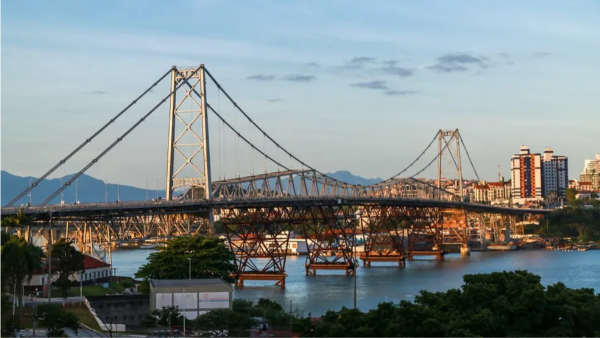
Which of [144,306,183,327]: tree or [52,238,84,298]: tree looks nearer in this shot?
[144,306,183,327]: tree

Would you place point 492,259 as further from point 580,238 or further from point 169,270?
point 169,270

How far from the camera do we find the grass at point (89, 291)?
6349 centimetres

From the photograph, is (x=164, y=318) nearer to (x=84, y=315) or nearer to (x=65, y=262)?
(x=84, y=315)

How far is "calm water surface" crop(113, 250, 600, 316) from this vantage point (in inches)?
3132

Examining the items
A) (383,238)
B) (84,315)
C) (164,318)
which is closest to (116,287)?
(84,315)

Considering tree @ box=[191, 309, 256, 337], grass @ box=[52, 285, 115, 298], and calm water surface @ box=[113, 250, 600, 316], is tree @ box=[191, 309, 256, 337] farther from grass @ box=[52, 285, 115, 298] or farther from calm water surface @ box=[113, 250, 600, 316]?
calm water surface @ box=[113, 250, 600, 316]

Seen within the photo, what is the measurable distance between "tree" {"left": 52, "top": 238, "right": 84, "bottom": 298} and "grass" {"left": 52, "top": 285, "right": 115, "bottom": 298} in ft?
3.11

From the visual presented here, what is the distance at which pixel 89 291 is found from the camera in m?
67.1

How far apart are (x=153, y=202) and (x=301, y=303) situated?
1781cm

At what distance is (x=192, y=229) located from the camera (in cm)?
10200

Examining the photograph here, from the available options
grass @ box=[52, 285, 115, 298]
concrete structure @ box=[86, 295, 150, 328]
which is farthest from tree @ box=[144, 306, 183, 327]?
grass @ box=[52, 285, 115, 298]

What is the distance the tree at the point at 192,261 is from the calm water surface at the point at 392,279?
5.70 meters

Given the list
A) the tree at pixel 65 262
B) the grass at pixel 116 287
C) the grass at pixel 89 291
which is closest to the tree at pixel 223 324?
the tree at pixel 65 262

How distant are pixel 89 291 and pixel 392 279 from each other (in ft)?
A: 143
